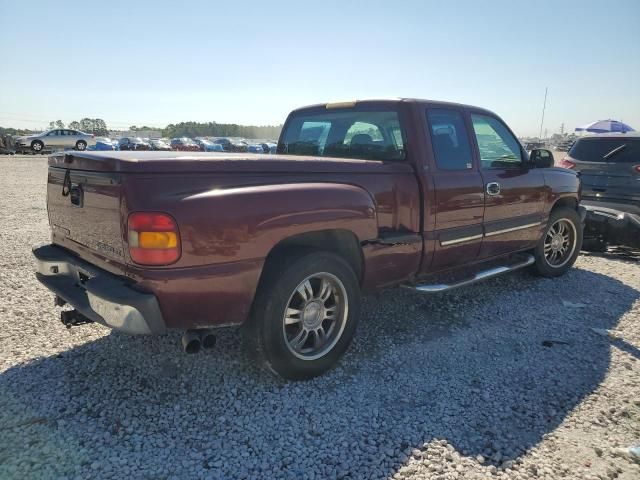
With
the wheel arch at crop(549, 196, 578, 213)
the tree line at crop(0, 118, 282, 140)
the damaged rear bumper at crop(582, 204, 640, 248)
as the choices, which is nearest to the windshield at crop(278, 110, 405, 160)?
the wheel arch at crop(549, 196, 578, 213)

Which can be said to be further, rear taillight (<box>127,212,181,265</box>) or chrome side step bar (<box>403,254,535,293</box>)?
chrome side step bar (<box>403,254,535,293</box>)

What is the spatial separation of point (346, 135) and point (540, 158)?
210 centimetres

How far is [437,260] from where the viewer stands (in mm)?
3635

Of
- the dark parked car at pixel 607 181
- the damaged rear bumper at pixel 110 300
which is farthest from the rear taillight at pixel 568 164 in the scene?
the damaged rear bumper at pixel 110 300

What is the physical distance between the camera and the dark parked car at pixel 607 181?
20.8 feet

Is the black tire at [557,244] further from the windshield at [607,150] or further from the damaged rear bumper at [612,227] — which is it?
the windshield at [607,150]

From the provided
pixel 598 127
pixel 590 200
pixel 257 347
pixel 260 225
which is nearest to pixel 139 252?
pixel 260 225

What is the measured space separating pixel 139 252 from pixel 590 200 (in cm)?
750

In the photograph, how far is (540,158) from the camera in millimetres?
4508

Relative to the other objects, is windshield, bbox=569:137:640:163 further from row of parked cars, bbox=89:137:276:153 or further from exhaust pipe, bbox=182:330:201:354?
row of parked cars, bbox=89:137:276:153

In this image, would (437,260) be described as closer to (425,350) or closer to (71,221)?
(425,350)

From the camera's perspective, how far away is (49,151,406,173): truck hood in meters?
2.27

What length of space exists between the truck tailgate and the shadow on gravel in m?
0.84

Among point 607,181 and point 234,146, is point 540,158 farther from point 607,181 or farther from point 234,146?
point 234,146
